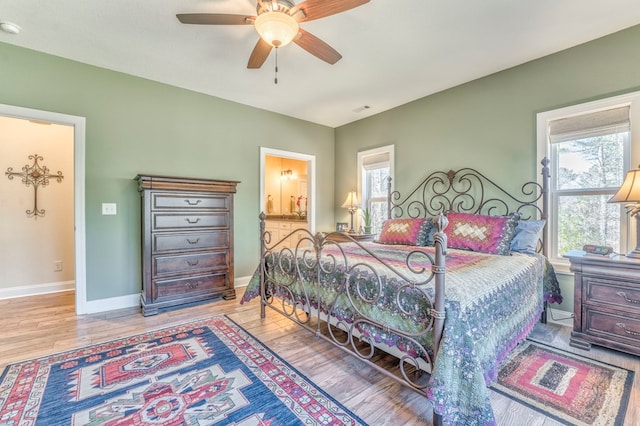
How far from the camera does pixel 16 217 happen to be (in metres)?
3.71

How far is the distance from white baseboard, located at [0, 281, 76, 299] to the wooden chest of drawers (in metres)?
1.58

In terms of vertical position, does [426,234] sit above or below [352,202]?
below

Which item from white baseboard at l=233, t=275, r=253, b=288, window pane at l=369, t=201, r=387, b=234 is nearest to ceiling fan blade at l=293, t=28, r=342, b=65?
window pane at l=369, t=201, r=387, b=234

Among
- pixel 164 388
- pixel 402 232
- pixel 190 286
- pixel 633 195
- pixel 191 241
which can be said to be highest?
pixel 633 195

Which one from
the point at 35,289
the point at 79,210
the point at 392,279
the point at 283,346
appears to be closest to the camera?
the point at 392,279

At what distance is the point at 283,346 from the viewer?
231 cm

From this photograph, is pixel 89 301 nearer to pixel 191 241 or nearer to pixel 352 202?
pixel 191 241

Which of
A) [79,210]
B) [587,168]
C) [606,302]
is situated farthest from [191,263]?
[587,168]

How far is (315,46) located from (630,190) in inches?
99.8

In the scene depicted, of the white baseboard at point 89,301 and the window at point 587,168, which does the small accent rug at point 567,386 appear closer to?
the window at point 587,168

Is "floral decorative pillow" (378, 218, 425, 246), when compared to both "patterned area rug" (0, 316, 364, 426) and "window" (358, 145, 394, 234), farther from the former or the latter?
"patterned area rug" (0, 316, 364, 426)

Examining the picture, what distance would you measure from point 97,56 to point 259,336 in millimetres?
3173

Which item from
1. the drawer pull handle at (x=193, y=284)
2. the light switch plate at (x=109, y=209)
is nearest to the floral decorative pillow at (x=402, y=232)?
the drawer pull handle at (x=193, y=284)

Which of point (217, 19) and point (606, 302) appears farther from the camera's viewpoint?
point (606, 302)
